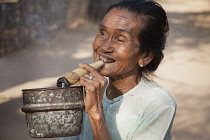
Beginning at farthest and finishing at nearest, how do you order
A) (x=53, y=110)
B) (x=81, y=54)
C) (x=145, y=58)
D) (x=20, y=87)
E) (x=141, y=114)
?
(x=81, y=54) → (x=20, y=87) → (x=145, y=58) → (x=141, y=114) → (x=53, y=110)

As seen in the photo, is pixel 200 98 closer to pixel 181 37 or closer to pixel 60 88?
pixel 181 37

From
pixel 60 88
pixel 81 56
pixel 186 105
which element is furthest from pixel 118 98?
pixel 81 56

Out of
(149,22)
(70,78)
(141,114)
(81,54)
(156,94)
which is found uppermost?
A: (149,22)

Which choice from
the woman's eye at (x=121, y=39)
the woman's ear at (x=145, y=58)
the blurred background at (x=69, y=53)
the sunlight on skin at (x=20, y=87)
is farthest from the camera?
the sunlight on skin at (x=20, y=87)

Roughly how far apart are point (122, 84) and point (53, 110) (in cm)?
80

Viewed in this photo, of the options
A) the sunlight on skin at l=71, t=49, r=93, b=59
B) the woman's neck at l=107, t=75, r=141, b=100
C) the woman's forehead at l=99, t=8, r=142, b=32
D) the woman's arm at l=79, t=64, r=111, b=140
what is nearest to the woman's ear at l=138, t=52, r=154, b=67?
the woman's neck at l=107, t=75, r=141, b=100

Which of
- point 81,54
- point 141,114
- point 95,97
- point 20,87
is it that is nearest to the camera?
point 95,97

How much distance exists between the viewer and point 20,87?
624cm

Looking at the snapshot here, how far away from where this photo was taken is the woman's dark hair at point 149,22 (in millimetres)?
2338

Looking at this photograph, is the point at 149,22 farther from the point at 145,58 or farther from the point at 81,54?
the point at 81,54

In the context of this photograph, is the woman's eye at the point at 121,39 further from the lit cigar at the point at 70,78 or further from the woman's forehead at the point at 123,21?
the lit cigar at the point at 70,78

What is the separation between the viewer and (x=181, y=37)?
9250mm


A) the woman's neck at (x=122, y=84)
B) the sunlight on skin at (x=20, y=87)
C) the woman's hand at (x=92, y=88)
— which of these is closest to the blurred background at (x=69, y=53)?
the sunlight on skin at (x=20, y=87)

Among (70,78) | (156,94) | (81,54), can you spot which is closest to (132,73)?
(156,94)
